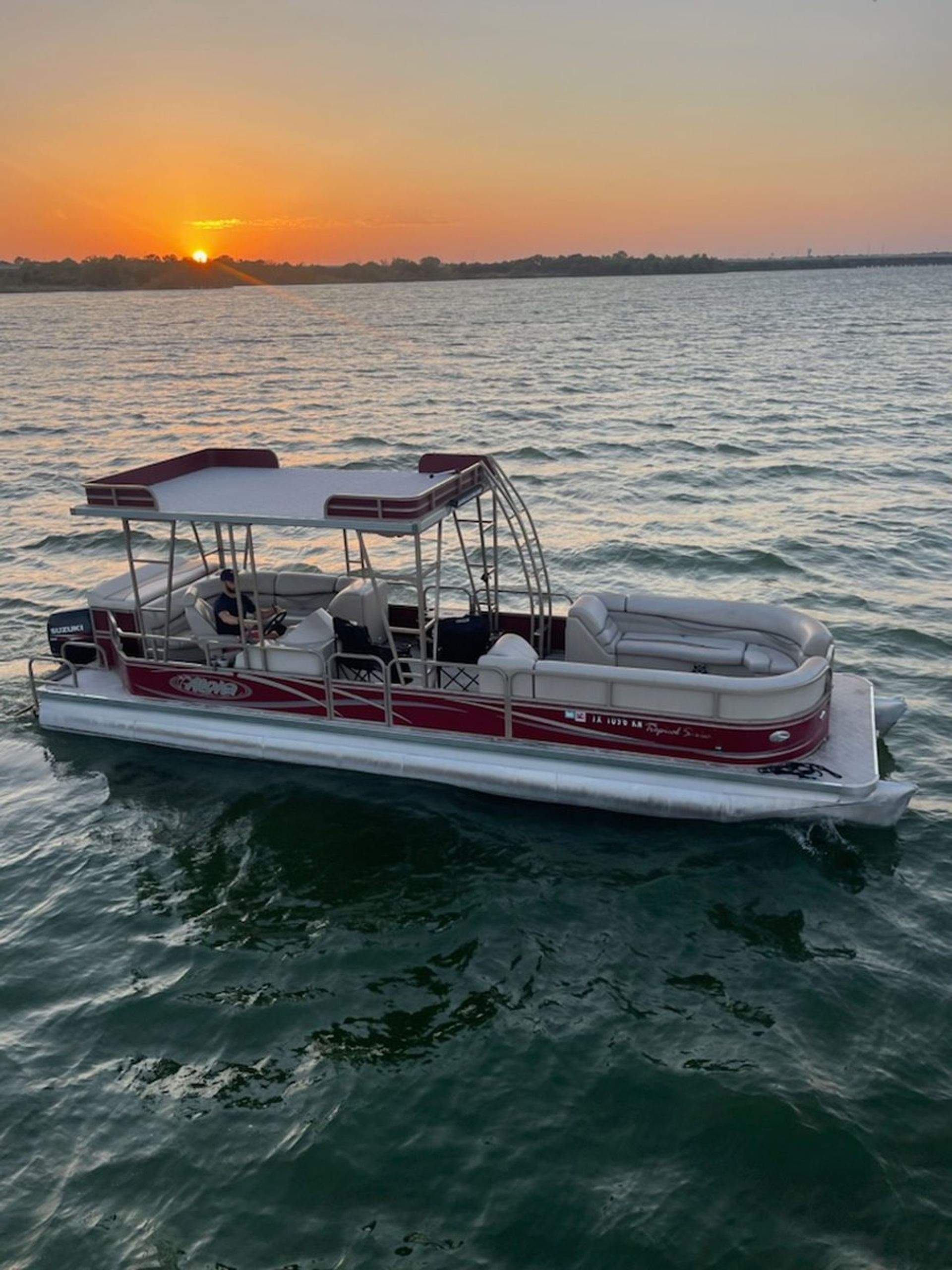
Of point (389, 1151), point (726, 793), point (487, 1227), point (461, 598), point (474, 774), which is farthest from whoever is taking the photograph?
point (461, 598)

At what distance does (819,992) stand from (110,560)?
2038 centimetres

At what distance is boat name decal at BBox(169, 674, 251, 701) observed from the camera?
13008 millimetres

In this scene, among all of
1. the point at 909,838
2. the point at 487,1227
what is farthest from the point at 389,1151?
the point at 909,838

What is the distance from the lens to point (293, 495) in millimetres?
12648

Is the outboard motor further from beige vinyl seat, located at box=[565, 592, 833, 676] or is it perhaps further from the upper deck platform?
beige vinyl seat, located at box=[565, 592, 833, 676]

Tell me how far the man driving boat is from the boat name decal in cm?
69

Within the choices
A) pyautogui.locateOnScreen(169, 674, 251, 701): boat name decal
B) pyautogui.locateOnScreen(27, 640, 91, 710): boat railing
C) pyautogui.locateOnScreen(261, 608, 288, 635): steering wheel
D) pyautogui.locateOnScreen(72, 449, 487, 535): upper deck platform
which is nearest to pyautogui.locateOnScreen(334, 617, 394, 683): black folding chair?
pyautogui.locateOnScreen(261, 608, 288, 635): steering wheel

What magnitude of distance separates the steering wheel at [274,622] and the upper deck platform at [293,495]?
1.77 m

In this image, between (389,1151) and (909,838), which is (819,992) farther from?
(389,1151)

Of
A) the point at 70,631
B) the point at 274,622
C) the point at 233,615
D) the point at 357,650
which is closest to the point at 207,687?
the point at 233,615

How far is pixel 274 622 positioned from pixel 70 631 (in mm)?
3149

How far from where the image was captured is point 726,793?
11.1 metres

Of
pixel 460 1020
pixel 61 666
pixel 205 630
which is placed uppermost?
pixel 205 630

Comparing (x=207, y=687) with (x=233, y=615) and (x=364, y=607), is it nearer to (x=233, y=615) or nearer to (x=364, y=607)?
(x=233, y=615)
